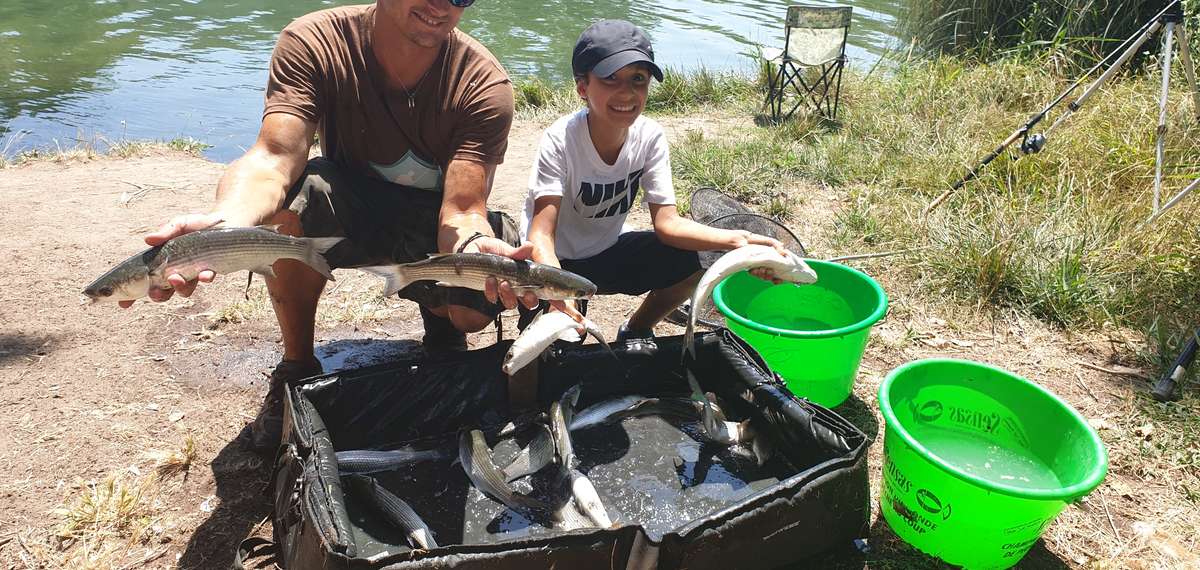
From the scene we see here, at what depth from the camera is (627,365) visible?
3.12 meters

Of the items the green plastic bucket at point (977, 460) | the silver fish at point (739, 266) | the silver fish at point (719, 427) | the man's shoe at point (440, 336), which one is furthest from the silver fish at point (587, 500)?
the man's shoe at point (440, 336)

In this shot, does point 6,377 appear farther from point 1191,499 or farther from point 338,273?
point 1191,499

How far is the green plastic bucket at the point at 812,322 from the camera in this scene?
120 inches

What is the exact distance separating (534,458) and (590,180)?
127 centimetres

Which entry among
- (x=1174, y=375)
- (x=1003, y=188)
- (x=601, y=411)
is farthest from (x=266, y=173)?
(x=1003, y=188)

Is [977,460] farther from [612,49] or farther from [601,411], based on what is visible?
[612,49]

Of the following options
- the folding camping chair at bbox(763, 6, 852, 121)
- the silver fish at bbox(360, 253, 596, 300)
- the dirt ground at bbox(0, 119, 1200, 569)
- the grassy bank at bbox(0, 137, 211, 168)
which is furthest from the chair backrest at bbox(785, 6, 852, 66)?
the grassy bank at bbox(0, 137, 211, 168)

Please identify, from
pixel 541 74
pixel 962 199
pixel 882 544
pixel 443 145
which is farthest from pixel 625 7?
pixel 882 544

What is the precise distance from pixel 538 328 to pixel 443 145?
1.11 m

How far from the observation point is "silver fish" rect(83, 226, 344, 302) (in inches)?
83.8

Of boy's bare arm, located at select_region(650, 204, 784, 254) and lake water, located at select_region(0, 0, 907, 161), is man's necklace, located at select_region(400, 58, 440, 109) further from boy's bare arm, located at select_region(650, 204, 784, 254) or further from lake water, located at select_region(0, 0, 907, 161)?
lake water, located at select_region(0, 0, 907, 161)

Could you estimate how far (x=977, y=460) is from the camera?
2.79m

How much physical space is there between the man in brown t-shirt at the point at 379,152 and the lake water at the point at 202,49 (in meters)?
5.90

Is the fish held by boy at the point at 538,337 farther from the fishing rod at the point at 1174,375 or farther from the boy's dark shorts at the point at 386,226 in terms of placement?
the fishing rod at the point at 1174,375
